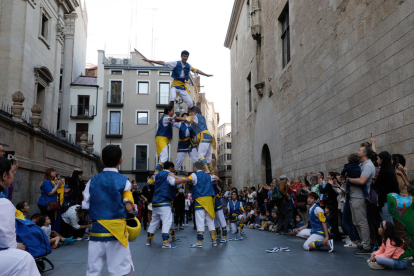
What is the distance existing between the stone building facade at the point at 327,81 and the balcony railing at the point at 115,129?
1711 centimetres

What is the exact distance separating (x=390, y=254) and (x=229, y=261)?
2.51 metres

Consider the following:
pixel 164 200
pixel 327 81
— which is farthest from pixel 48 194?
pixel 327 81

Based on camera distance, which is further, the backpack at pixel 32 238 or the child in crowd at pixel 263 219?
the child in crowd at pixel 263 219

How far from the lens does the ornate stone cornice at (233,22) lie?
28.3 meters

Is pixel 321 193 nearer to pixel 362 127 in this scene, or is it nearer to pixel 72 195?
pixel 362 127

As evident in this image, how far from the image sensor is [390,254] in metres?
5.41

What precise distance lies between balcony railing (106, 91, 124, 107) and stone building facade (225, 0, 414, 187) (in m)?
17.6

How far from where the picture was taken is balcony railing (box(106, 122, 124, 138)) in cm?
3578

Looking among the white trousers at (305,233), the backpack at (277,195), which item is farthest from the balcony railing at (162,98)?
the white trousers at (305,233)

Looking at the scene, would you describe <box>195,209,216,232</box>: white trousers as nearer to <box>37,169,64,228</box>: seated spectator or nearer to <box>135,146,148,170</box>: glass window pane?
<box>37,169,64,228</box>: seated spectator

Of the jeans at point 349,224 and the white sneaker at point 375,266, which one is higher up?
the jeans at point 349,224

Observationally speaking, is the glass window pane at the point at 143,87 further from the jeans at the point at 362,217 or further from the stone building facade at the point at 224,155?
the stone building facade at the point at 224,155

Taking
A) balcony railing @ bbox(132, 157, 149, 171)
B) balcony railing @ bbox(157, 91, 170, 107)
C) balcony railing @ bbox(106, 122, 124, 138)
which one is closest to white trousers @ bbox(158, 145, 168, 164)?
balcony railing @ bbox(132, 157, 149, 171)

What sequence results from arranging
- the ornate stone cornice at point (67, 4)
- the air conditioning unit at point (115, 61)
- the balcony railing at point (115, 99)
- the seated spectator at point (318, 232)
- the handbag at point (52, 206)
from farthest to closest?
the air conditioning unit at point (115, 61) → the balcony railing at point (115, 99) → the ornate stone cornice at point (67, 4) → the handbag at point (52, 206) → the seated spectator at point (318, 232)
